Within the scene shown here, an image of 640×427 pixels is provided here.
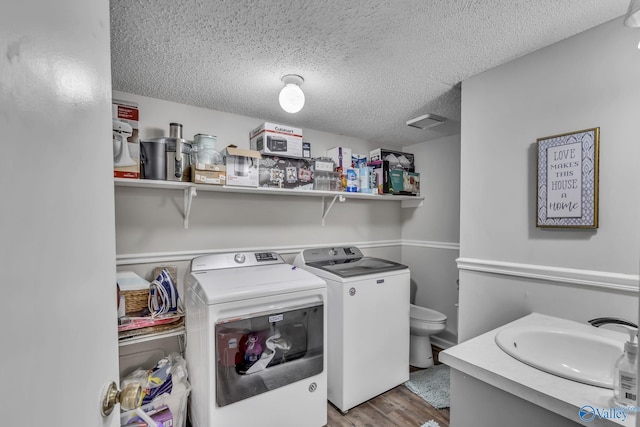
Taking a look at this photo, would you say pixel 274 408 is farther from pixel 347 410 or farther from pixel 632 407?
pixel 632 407

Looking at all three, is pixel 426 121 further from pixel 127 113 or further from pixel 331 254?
pixel 127 113

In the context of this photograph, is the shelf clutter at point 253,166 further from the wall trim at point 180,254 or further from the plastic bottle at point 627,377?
the plastic bottle at point 627,377

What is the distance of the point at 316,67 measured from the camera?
1660mm

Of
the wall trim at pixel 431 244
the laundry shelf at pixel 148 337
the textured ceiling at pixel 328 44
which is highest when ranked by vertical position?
the textured ceiling at pixel 328 44

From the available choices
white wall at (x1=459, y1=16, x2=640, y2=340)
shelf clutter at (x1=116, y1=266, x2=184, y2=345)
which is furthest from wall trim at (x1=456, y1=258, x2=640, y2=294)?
shelf clutter at (x1=116, y1=266, x2=184, y2=345)

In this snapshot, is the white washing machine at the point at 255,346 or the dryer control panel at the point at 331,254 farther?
the dryer control panel at the point at 331,254

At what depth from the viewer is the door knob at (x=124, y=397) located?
0.56 meters

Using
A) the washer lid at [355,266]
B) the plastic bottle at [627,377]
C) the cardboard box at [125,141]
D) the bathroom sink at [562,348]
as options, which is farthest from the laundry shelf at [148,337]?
the plastic bottle at [627,377]

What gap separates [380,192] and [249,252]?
1381 millimetres

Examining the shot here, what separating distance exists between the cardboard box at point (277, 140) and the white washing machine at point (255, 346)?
90 centimetres

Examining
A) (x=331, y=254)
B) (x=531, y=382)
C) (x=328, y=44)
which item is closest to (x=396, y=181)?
(x=331, y=254)

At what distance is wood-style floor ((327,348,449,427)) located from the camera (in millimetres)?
1902

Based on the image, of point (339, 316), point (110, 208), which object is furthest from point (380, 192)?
point (110, 208)

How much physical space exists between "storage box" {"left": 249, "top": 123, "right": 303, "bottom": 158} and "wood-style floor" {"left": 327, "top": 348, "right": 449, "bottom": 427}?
6.34ft
